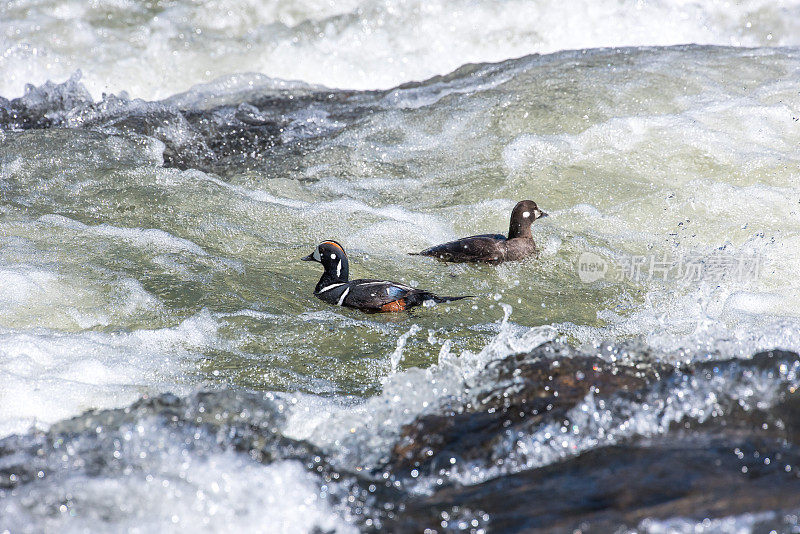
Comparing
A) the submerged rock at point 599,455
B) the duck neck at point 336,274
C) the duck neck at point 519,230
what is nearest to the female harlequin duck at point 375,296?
the duck neck at point 336,274

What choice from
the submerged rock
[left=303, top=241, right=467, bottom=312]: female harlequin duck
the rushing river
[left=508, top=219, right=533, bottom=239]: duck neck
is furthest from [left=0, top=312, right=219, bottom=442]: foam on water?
[left=508, top=219, right=533, bottom=239]: duck neck

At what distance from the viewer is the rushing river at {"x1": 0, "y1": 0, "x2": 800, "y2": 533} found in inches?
85.5

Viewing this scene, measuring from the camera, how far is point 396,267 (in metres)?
5.12

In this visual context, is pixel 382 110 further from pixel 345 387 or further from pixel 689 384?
pixel 689 384

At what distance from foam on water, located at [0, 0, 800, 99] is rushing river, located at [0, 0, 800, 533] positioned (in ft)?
0.15

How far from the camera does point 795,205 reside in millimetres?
5395

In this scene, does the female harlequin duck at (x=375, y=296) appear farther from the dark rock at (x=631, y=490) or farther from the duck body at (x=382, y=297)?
the dark rock at (x=631, y=490)

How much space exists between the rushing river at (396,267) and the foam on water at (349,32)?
0.15ft

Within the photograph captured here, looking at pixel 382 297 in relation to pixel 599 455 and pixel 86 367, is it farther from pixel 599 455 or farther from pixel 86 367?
pixel 599 455

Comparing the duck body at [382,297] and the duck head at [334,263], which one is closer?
the duck body at [382,297]

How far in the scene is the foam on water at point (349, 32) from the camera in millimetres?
9500

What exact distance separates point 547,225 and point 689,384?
3.24 meters

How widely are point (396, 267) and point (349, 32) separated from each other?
5922 mm

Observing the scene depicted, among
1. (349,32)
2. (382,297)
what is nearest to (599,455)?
(382,297)
